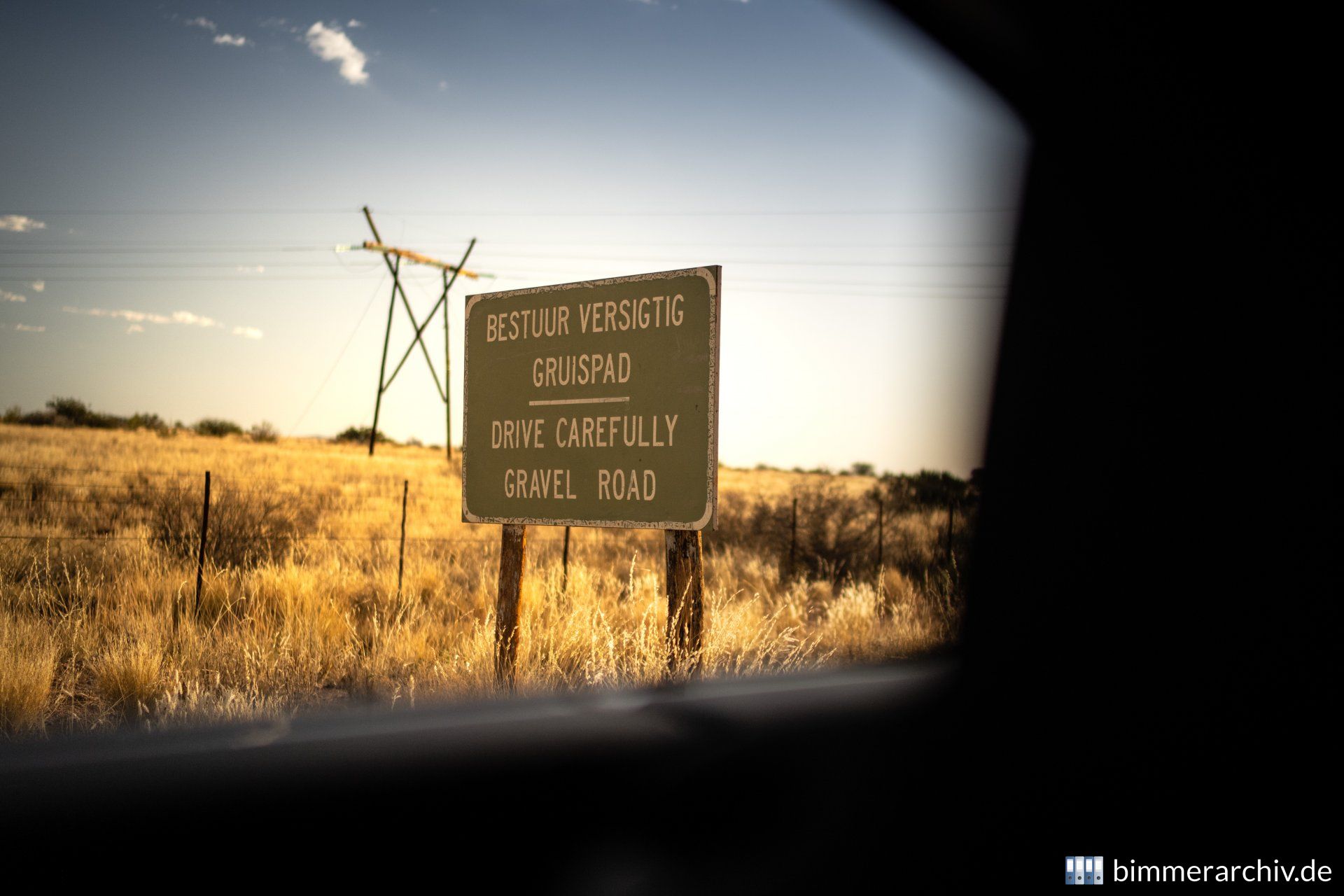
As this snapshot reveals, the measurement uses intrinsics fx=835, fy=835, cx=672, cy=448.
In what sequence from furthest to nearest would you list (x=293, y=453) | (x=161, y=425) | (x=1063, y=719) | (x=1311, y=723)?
1. (x=161, y=425)
2. (x=293, y=453)
3. (x=1063, y=719)
4. (x=1311, y=723)

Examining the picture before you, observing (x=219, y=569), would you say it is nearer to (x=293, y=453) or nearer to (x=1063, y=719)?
(x=1063, y=719)

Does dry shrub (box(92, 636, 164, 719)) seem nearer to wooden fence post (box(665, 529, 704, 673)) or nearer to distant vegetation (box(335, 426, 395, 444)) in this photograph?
wooden fence post (box(665, 529, 704, 673))

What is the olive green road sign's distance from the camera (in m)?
5.23

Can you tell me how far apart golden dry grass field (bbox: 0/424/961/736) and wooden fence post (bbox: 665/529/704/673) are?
16 cm

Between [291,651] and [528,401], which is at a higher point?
[528,401]

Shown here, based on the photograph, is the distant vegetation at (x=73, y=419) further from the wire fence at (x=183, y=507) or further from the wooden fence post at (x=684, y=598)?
the wooden fence post at (x=684, y=598)

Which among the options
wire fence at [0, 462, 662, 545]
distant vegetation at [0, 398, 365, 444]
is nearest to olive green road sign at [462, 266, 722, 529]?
wire fence at [0, 462, 662, 545]

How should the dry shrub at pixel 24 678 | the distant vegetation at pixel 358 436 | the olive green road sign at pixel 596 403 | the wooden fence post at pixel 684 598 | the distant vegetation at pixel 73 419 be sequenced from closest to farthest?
the dry shrub at pixel 24 678 → the olive green road sign at pixel 596 403 → the wooden fence post at pixel 684 598 → the distant vegetation at pixel 73 419 → the distant vegetation at pixel 358 436

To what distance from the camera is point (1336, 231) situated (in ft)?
13.8

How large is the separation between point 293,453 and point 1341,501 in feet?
106

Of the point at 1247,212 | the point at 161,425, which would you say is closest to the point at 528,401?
the point at 1247,212

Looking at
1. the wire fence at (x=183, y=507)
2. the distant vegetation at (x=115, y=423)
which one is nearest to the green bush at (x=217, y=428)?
the distant vegetation at (x=115, y=423)

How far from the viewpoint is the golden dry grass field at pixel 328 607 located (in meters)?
5.28

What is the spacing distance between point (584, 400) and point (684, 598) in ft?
4.86
